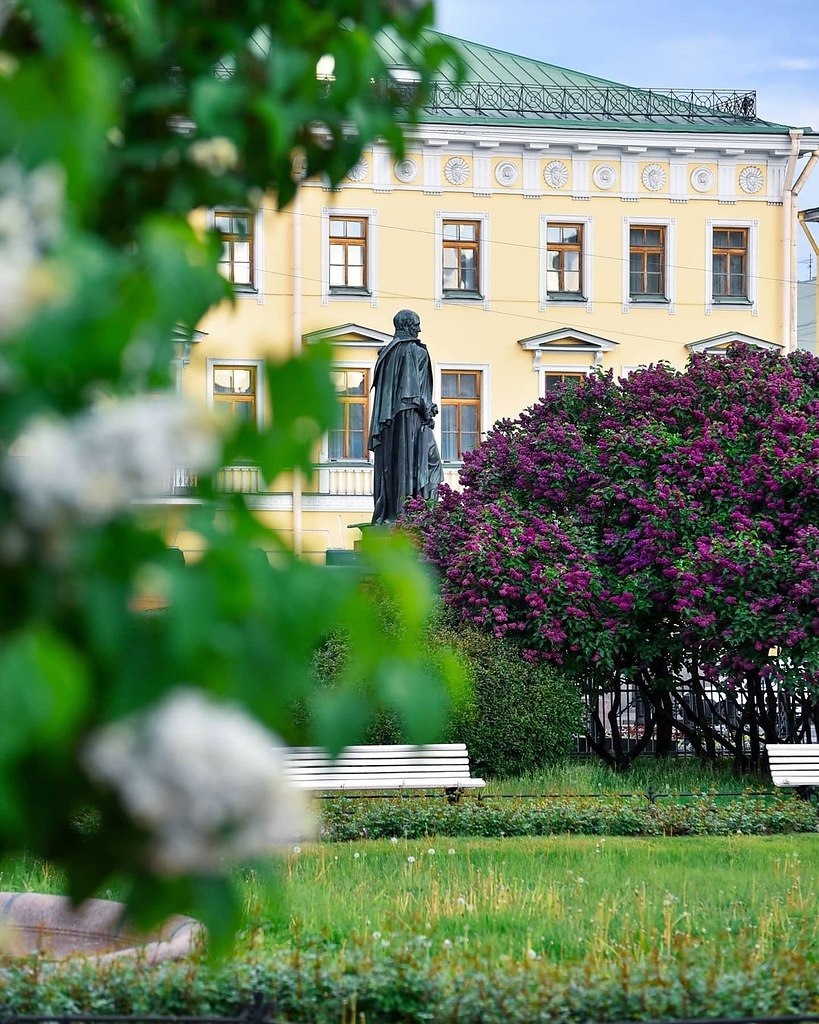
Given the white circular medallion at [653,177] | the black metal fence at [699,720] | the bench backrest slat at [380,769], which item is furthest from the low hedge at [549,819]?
the white circular medallion at [653,177]

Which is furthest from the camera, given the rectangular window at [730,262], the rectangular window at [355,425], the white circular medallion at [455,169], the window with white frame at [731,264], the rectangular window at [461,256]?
the rectangular window at [730,262]

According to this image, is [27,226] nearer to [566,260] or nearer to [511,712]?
[511,712]

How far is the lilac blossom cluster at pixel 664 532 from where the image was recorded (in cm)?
1398

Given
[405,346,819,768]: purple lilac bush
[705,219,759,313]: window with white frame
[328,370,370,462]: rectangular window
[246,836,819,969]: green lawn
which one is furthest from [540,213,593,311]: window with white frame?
[246,836,819,969]: green lawn

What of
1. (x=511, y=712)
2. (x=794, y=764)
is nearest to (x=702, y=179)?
(x=511, y=712)

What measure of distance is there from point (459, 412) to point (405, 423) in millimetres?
11410

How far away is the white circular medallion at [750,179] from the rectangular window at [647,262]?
1.86 m

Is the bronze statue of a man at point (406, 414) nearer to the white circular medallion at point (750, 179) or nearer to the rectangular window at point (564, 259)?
the rectangular window at point (564, 259)

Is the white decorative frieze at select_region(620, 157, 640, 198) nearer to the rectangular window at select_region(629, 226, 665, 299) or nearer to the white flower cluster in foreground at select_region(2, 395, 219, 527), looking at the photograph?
the rectangular window at select_region(629, 226, 665, 299)

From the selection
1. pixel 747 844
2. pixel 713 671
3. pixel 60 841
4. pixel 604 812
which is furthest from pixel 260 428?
pixel 713 671

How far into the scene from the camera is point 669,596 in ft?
48.9

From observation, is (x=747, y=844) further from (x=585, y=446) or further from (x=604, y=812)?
(x=585, y=446)

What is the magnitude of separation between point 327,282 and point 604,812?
63.2 ft

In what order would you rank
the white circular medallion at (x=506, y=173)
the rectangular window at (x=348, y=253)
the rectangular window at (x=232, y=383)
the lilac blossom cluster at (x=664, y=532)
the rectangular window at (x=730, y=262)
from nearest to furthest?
the lilac blossom cluster at (x=664, y=532), the rectangular window at (x=232, y=383), the rectangular window at (x=348, y=253), the white circular medallion at (x=506, y=173), the rectangular window at (x=730, y=262)
